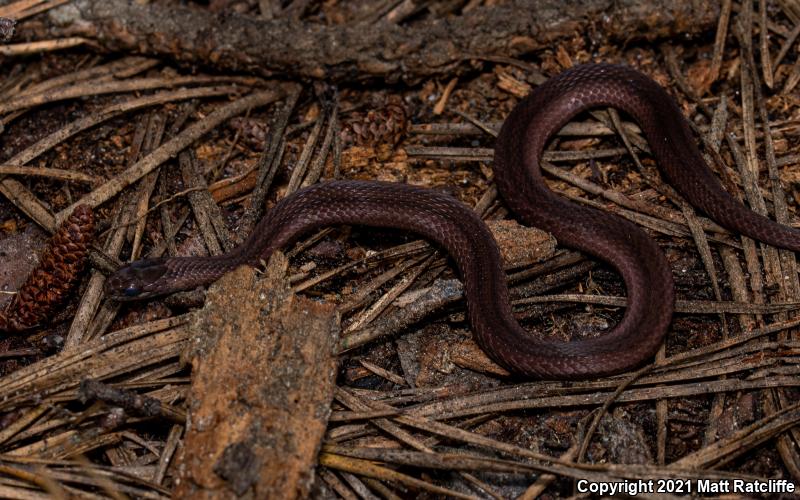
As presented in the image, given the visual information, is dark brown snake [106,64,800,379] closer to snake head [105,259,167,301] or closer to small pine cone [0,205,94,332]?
snake head [105,259,167,301]

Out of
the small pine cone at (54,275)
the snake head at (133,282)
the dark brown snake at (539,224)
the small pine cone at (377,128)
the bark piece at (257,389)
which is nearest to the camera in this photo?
the bark piece at (257,389)

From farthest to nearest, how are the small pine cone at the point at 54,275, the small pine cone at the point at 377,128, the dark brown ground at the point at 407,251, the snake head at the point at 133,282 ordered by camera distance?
the small pine cone at the point at 377,128 → the snake head at the point at 133,282 → the small pine cone at the point at 54,275 → the dark brown ground at the point at 407,251

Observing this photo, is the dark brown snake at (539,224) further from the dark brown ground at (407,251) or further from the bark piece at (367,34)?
the bark piece at (367,34)

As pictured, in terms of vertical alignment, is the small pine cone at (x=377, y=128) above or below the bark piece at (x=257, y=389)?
above

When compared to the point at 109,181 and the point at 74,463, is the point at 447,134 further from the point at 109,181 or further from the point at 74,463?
the point at 74,463

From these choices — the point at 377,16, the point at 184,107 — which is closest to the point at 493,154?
the point at 377,16

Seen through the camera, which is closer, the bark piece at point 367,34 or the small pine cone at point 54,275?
the small pine cone at point 54,275

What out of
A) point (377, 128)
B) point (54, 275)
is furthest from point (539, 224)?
point (54, 275)

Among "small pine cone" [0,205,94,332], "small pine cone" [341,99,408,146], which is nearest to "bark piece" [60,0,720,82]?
"small pine cone" [341,99,408,146]

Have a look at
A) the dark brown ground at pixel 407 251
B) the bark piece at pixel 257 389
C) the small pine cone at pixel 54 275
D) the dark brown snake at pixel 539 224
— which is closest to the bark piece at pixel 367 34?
the dark brown ground at pixel 407 251
